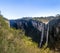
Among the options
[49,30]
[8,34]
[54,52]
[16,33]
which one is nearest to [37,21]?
[49,30]

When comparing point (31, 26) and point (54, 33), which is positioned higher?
point (31, 26)

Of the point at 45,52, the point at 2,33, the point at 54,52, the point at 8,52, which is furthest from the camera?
the point at 54,52

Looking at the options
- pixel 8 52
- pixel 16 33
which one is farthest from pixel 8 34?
pixel 8 52

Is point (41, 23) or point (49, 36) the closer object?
point (49, 36)

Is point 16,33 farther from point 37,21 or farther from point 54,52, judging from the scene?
point 37,21

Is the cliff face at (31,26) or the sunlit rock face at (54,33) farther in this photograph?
the cliff face at (31,26)

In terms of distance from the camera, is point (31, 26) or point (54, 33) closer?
point (54, 33)

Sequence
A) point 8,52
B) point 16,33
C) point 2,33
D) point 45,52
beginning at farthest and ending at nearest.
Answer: point 45,52, point 16,33, point 2,33, point 8,52

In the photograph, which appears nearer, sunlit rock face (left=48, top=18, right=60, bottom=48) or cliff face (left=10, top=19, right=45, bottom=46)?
sunlit rock face (left=48, top=18, right=60, bottom=48)

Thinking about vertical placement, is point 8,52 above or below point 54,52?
above
